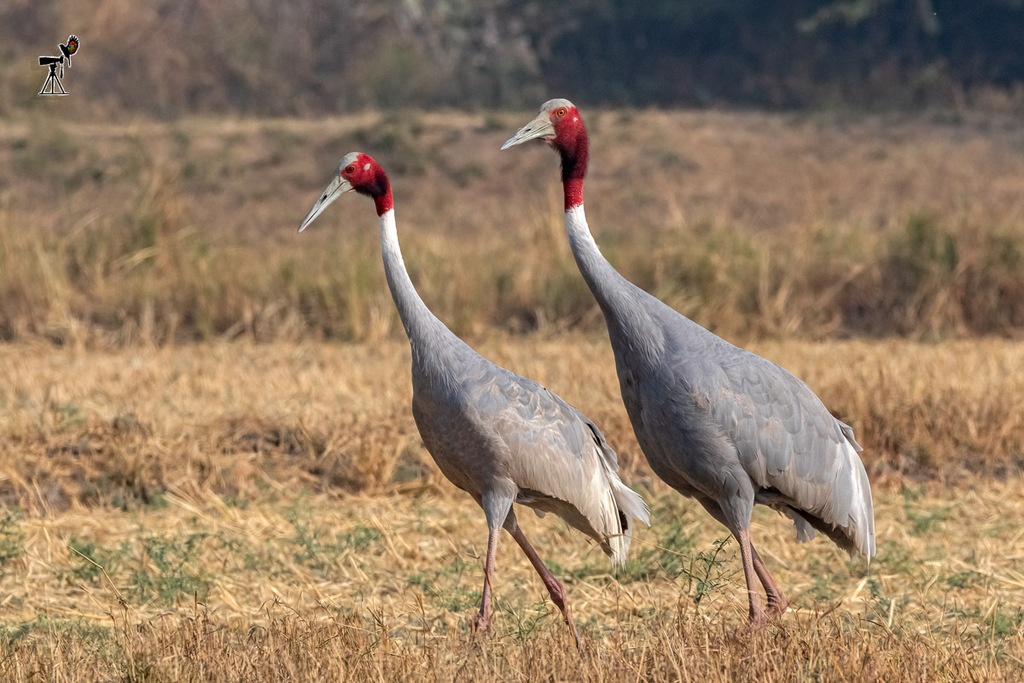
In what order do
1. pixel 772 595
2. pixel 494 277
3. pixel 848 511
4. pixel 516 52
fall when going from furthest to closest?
pixel 516 52 < pixel 494 277 < pixel 848 511 < pixel 772 595

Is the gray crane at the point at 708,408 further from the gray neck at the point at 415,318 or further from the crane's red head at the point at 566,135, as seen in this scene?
the gray neck at the point at 415,318

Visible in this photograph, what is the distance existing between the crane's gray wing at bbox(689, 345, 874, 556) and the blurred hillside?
2306cm

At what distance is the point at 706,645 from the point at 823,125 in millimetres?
21297

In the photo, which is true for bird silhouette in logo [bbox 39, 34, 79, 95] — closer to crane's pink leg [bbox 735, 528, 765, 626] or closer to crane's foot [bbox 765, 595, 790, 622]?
crane's pink leg [bbox 735, 528, 765, 626]

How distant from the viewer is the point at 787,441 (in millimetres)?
4312

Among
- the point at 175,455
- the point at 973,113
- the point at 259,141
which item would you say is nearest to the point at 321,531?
the point at 175,455

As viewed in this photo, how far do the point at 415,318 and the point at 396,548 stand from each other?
1.62 metres

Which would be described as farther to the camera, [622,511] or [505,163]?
Answer: [505,163]

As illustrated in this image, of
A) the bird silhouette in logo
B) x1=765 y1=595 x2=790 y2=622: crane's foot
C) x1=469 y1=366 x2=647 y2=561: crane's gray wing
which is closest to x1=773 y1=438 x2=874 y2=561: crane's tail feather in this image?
x1=765 y1=595 x2=790 y2=622: crane's foot

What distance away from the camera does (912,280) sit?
1083cm

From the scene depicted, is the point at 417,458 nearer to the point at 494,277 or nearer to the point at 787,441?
the point at 787,441

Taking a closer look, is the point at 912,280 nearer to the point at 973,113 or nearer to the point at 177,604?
the point at 177,604

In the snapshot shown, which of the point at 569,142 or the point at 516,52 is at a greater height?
the point at 516,52

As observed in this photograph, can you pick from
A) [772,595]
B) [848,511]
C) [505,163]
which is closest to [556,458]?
[772,595]
